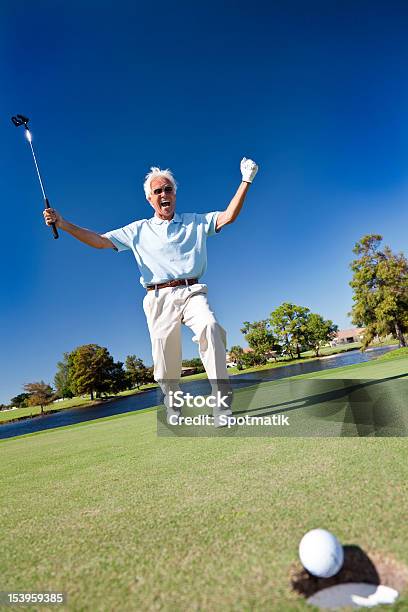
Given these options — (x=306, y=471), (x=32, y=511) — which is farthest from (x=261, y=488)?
(x=32, y=511)

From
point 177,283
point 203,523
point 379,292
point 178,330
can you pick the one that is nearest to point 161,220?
point 177,283

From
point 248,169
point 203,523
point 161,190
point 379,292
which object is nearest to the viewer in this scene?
point 203,523

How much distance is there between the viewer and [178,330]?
4.32m

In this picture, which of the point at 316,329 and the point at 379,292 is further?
the point at 316,329

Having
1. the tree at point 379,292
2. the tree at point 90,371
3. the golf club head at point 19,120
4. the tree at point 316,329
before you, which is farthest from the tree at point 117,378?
the golf club head at point 19,120

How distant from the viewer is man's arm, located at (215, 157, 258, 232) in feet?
13.9

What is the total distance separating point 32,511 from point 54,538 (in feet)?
1.84

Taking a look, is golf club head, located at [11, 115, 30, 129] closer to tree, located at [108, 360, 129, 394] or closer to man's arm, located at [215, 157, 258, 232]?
man's arm, located at [215, 157, 258, 232]

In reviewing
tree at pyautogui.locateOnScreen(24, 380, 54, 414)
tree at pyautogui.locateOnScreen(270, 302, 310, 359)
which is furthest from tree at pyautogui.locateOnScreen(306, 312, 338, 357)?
tree at pyautogui.locateOnScreen(24, 380, 54, 414)

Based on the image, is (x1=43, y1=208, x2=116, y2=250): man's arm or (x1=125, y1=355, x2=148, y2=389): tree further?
(x1=125, y1=355, x2=148, y2=389): tree

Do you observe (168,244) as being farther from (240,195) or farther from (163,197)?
(240,195)

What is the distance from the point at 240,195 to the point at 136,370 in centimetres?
8319

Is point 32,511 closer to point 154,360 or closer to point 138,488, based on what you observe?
point 138,488

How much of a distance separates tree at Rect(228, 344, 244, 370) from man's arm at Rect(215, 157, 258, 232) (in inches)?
3289
